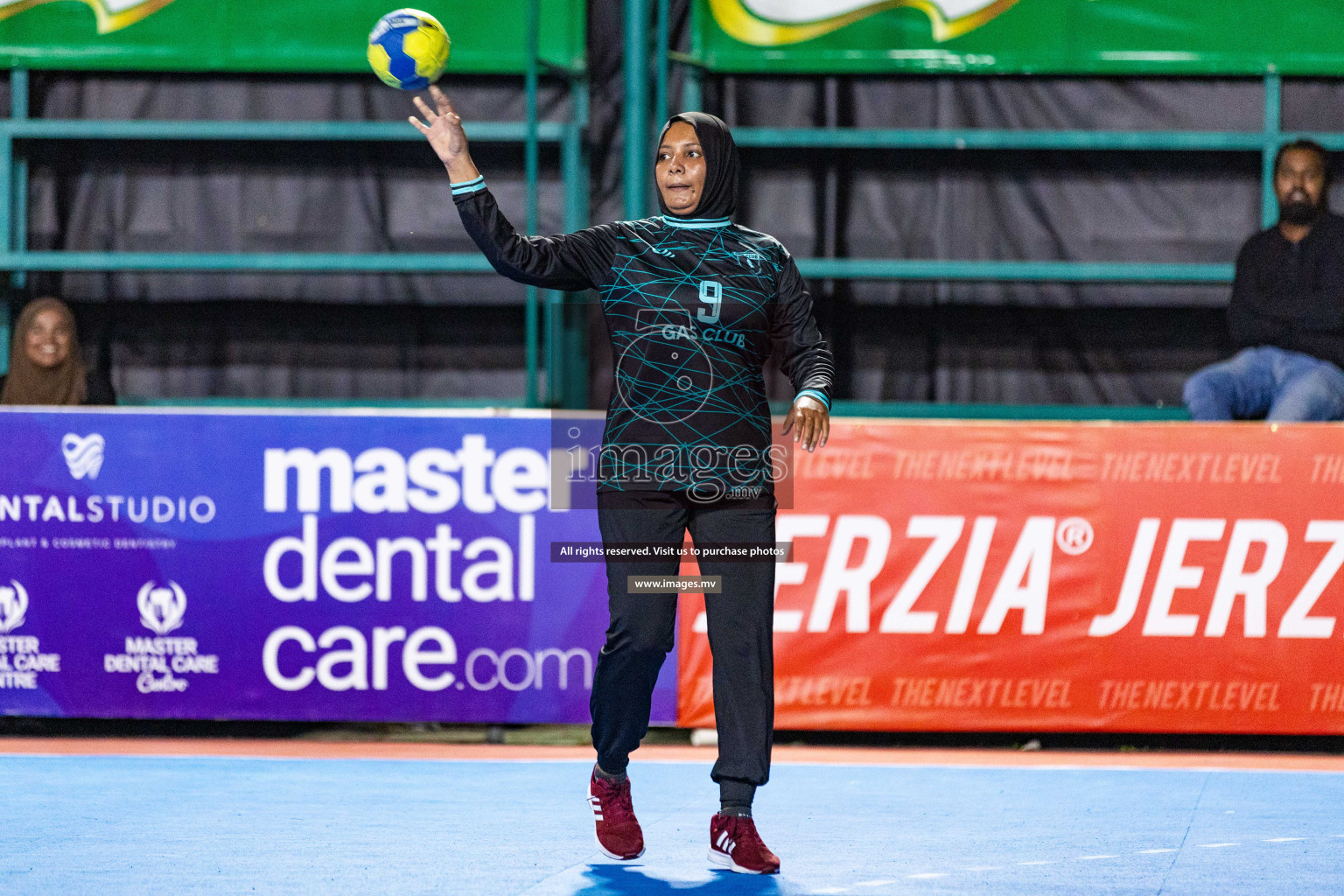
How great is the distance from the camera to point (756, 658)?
4309 millimetres

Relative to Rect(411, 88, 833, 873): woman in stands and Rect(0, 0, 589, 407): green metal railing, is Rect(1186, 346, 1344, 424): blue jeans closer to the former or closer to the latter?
Rect(0, 0, 589, 407): green metal railing

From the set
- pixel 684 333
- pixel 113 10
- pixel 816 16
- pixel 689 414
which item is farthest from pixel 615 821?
pixel 113 10

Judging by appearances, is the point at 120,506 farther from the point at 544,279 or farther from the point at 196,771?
the point at 544,279

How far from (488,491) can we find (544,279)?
280 cm

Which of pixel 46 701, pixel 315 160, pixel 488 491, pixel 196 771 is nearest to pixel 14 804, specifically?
pixel 196 771

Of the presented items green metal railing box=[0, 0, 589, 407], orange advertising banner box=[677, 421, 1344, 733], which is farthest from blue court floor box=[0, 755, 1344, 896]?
green metal railing box=[0, 0, 589, 407]

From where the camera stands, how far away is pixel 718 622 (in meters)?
4.33

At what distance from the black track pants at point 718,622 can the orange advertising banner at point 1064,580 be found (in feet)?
8.80

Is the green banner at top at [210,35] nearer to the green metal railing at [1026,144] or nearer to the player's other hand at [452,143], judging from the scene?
the green metal railing at [1026,144]

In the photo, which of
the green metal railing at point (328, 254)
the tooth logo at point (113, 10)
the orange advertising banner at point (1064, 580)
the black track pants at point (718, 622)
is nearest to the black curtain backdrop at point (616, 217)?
the green metal railing at point (328, 254)

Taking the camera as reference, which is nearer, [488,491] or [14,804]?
[14,804]

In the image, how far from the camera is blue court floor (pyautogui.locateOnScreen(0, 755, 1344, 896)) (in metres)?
4.14

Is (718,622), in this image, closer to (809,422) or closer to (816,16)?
(809,422)

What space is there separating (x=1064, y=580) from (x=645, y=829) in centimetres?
284
